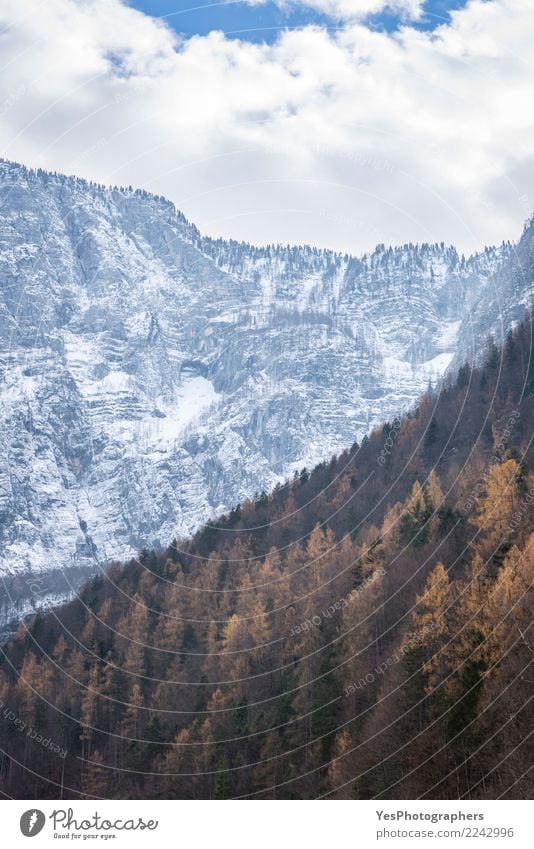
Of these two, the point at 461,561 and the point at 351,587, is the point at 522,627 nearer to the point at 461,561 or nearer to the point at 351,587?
the point at 461,561

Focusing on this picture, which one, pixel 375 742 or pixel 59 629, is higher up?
pixel 59 629

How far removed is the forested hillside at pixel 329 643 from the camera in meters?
68.5

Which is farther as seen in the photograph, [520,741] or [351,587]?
[351,587]

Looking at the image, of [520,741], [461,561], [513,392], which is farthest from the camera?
[513,392]

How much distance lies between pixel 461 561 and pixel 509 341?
76294 millimetres

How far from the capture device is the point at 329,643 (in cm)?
9550

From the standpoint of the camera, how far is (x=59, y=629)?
166m

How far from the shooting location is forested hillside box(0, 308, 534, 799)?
225 ft

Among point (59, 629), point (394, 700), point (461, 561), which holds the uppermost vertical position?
point (59, 629)
